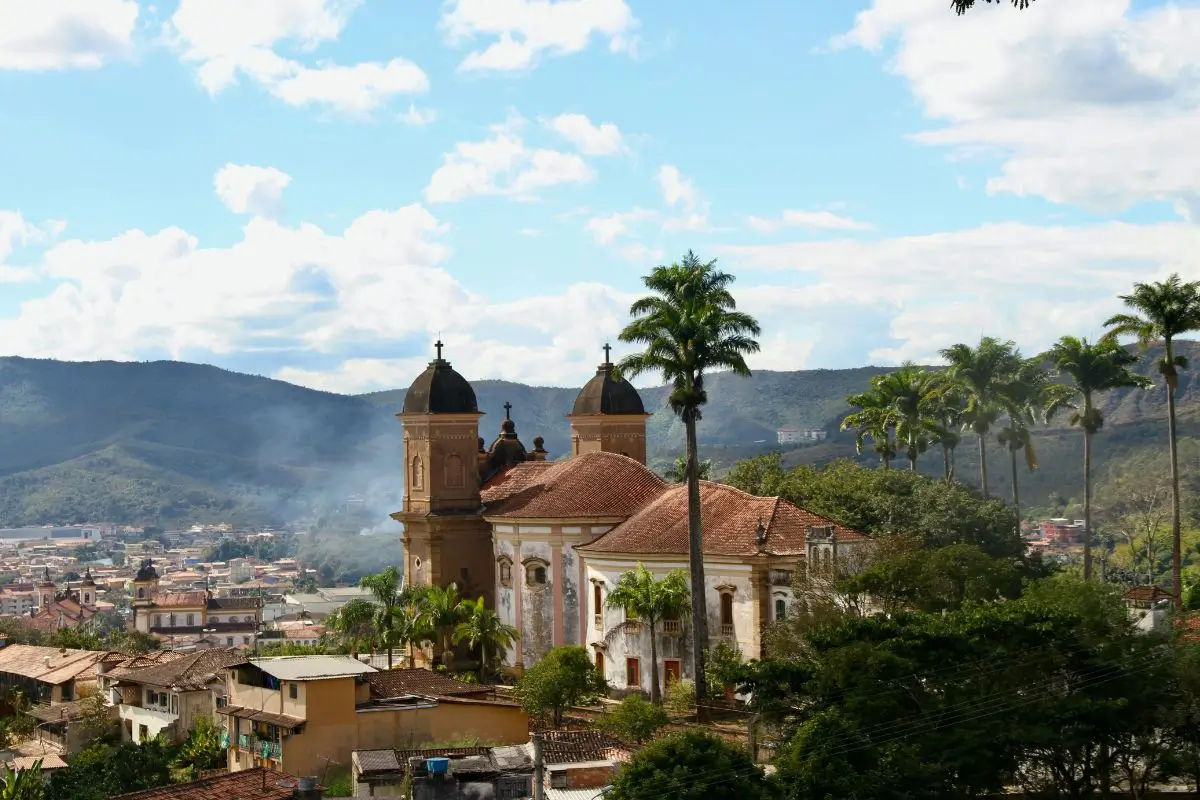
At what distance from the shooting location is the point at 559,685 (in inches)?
2130

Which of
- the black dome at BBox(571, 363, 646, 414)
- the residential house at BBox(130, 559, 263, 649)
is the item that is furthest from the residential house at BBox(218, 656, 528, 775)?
the residential house at BBox(130, 559, 263, 649)

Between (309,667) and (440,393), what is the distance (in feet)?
70.5

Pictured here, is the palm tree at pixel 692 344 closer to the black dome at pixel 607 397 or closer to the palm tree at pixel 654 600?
the palm tree at pixel 654 600

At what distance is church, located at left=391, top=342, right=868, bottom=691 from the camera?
55.0m

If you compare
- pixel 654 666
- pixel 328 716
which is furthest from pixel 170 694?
pixel 654 666

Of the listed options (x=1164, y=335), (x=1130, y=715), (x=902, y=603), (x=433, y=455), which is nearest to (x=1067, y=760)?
(x=1130, y=715)

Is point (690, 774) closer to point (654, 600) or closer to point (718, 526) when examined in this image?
point (654, 600)

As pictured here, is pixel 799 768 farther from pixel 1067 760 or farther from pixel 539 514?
pixel 539 514

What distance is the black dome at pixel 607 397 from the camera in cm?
7525

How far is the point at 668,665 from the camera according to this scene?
56406 millimetres

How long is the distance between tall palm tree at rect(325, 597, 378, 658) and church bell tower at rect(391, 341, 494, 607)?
4.27 m

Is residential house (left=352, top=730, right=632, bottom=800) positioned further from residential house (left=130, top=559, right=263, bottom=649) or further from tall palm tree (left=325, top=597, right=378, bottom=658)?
residential house (left=130, top=559, right=263, bottom=649)

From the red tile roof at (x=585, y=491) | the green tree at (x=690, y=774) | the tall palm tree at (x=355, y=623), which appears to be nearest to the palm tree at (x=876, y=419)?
the red tile roof at (x=585, y=491)

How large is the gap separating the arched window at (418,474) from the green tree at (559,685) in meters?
15.7
